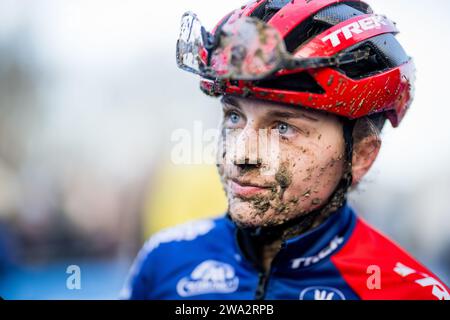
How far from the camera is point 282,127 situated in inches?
A: 88.6

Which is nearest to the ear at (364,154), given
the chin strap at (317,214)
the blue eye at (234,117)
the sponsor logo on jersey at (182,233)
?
the chin strap at (317,214)

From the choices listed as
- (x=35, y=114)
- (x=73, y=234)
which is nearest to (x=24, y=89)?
(x=35, y=114)

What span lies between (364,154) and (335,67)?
0.51 m

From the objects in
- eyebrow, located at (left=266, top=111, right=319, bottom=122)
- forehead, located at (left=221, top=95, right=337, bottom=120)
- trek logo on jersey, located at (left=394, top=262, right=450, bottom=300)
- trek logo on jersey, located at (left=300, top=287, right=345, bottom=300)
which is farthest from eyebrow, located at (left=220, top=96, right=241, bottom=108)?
trek logo on jersey, located at (left=394, top=262, right=450, bottom=300)

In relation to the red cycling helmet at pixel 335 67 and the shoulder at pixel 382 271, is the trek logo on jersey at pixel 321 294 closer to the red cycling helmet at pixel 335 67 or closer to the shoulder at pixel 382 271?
the shoulder at pixel 382 271

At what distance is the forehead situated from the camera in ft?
7.25

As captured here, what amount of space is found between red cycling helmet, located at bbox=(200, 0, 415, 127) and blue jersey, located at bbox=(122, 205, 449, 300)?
60cm

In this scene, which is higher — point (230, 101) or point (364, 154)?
point (230, 101)

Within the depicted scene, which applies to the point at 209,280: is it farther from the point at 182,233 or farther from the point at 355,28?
the point at 355,28

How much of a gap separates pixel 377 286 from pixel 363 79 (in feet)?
3.03

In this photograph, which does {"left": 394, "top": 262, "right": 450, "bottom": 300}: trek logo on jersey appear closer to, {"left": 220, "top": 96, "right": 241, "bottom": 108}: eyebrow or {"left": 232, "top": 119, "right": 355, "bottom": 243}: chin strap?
{"left": 232, "top": 119, "right": 355, "bottom": 243}: chin strap

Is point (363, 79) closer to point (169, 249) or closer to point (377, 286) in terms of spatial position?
point (377, 286)

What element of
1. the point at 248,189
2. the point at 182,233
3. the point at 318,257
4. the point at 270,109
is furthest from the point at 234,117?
the point at 182,233

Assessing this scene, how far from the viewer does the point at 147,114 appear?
6734 mm
